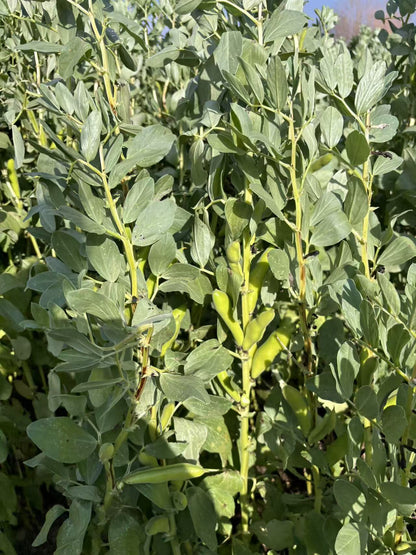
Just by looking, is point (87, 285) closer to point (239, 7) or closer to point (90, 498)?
point (90, 498)

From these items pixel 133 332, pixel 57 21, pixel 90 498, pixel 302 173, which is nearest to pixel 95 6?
pixel 57 21

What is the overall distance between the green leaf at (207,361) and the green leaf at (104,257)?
0.14 metres

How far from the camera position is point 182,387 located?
2.08 feet

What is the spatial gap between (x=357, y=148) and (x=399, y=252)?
6.2 inches

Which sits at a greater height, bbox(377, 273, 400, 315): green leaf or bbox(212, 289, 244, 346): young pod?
bbox(377, 273, 400, 315): green leaf

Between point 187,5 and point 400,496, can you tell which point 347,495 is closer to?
point 400,496

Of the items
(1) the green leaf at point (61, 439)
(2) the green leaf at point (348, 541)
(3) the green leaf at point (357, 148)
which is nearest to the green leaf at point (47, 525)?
(1) the green leaf at point (61, 439)

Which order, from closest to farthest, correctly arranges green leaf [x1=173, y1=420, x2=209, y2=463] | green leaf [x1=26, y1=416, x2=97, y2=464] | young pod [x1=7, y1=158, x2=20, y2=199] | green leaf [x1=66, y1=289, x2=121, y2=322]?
green leaf [x1=66, y1=289, x2=121, y2=322]
green leaf [x1=26, y1=416, x2=97, y2=464]
green leaf [x1=173, y1=420, x2=209, y2=463]
young pod [x1=7, y1=158, x2=20, y2=199]

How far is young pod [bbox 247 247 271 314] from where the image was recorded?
2.66ft

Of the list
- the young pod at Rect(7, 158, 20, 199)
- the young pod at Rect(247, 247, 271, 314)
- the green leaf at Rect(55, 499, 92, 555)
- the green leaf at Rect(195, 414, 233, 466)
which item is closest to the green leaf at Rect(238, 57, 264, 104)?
the young pod at Rect(247, 247, 271, 314)

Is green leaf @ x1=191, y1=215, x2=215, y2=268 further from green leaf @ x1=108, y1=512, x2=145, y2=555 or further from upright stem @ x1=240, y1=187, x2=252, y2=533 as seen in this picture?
green leaf @ x1=108, y1=512, x2=145, y2=555

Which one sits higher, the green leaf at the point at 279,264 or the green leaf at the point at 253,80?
the green leaf at the point at 253,80

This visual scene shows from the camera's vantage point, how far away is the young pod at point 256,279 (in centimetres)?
81

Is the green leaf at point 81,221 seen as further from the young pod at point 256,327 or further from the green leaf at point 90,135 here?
the young pod at point 256,327
